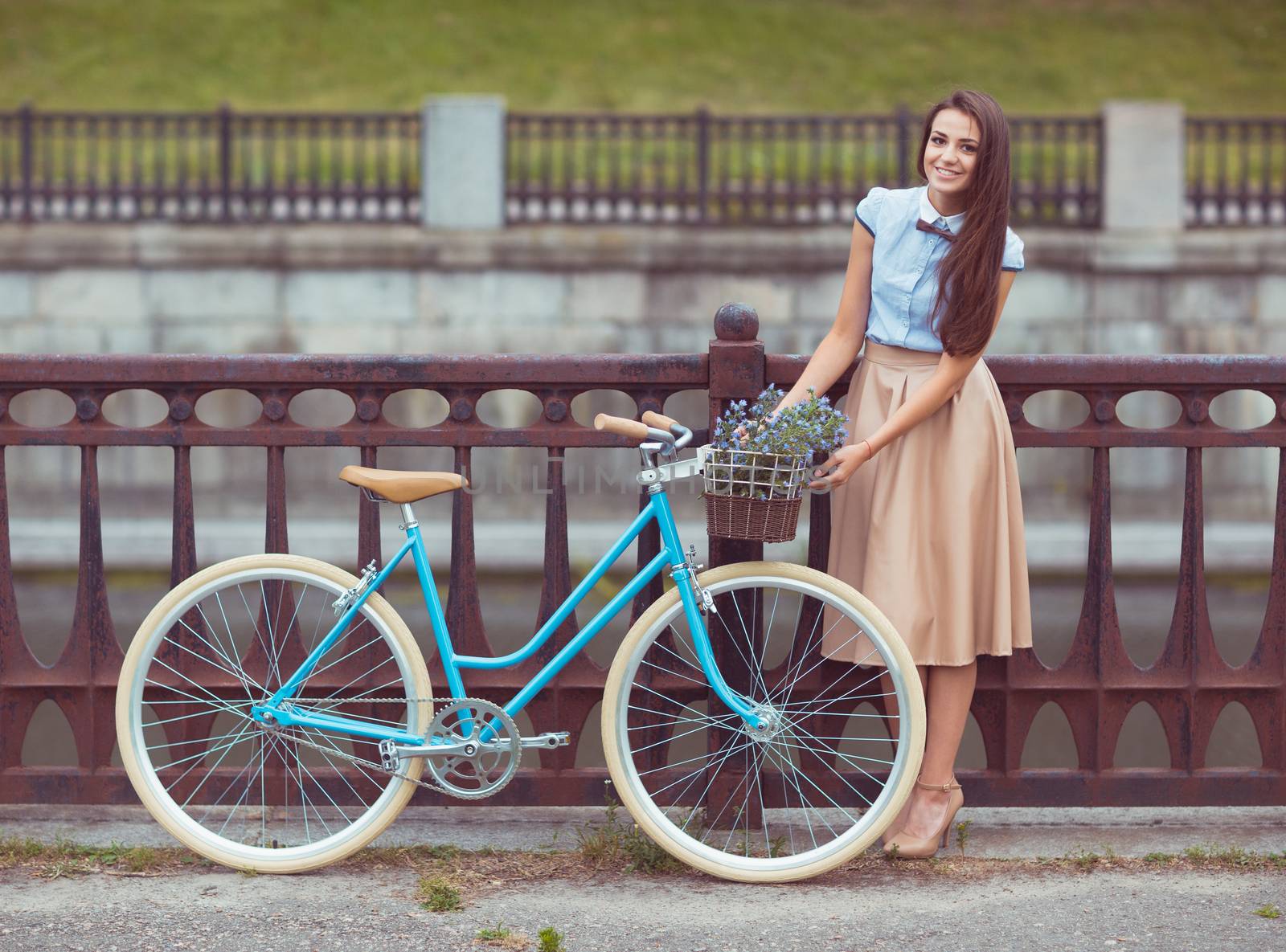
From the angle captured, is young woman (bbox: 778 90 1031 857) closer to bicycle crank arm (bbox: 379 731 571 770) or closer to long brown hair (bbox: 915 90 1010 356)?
long brown hair (bbox: 915 90 1010 356)

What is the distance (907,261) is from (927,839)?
153 cm

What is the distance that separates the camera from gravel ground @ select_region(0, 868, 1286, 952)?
3.54 meters

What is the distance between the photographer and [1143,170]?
41.3ft

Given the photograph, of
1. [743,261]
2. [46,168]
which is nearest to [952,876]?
[743,261]

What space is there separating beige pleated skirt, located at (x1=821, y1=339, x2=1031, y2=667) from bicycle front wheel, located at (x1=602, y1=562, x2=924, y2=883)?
154 mm

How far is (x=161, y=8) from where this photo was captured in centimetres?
2489

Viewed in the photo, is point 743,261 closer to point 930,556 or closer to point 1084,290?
point 1084,290

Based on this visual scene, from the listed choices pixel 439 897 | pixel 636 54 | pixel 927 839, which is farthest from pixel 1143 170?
pixel 636 54

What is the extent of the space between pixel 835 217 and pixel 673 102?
10357 millimetres

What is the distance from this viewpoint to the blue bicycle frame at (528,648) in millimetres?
3895

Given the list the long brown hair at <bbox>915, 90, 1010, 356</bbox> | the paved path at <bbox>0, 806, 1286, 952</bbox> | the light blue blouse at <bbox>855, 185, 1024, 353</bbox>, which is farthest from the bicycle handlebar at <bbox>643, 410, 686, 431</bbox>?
the paved path at <bbox>0, 806, 1286, 952</bbox>

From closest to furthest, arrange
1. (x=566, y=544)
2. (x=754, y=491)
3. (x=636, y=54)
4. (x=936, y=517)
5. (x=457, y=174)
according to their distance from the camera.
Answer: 1. (x=754, y=491)
2. (x=936, y=517)
3. (x=566, y=544)
4. (x=457, y=174)
5. (x=636, y=54)

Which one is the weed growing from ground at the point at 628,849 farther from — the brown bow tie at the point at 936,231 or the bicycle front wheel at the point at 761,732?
the brown bow tie at the point at 936,231

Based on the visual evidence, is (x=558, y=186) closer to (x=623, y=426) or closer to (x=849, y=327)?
(x=849, y=327)
